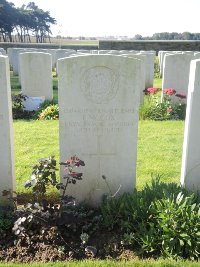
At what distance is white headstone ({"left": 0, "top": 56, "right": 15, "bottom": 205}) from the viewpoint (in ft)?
12.0

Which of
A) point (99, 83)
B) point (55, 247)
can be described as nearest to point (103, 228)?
point (55, 247)

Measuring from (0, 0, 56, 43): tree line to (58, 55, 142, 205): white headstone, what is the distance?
54774 mm

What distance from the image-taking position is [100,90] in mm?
3773

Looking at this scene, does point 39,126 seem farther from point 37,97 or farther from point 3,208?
point 3,208

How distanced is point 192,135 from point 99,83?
4.12ft

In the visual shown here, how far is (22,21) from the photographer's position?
233ft

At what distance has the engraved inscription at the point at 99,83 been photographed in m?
3.72

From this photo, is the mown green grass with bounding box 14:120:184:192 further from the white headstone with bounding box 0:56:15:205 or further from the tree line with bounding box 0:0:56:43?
the tree line with bounding box 0:0:56:43

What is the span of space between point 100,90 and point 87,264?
6.04 ft

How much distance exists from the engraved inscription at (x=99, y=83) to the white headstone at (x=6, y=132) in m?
0.85

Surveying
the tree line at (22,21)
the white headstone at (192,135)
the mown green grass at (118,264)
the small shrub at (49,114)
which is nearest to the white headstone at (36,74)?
the small shrub at (49,114)

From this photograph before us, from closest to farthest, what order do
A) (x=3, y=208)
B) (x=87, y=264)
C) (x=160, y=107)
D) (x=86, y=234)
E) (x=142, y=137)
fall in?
(x=87, y=264), (x=86, y=234), (x=3, y=208), (x=142, y=137), (x=160, y=107)

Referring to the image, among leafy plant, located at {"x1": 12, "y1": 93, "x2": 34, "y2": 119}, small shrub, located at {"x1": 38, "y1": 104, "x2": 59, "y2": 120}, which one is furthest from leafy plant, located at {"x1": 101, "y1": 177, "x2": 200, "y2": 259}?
leafy plant, located at {"x1": 12, "y1": 93, "x2": 34, "y2": 119}

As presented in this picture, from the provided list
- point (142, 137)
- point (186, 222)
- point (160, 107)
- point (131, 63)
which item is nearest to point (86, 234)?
point (186, 222)
